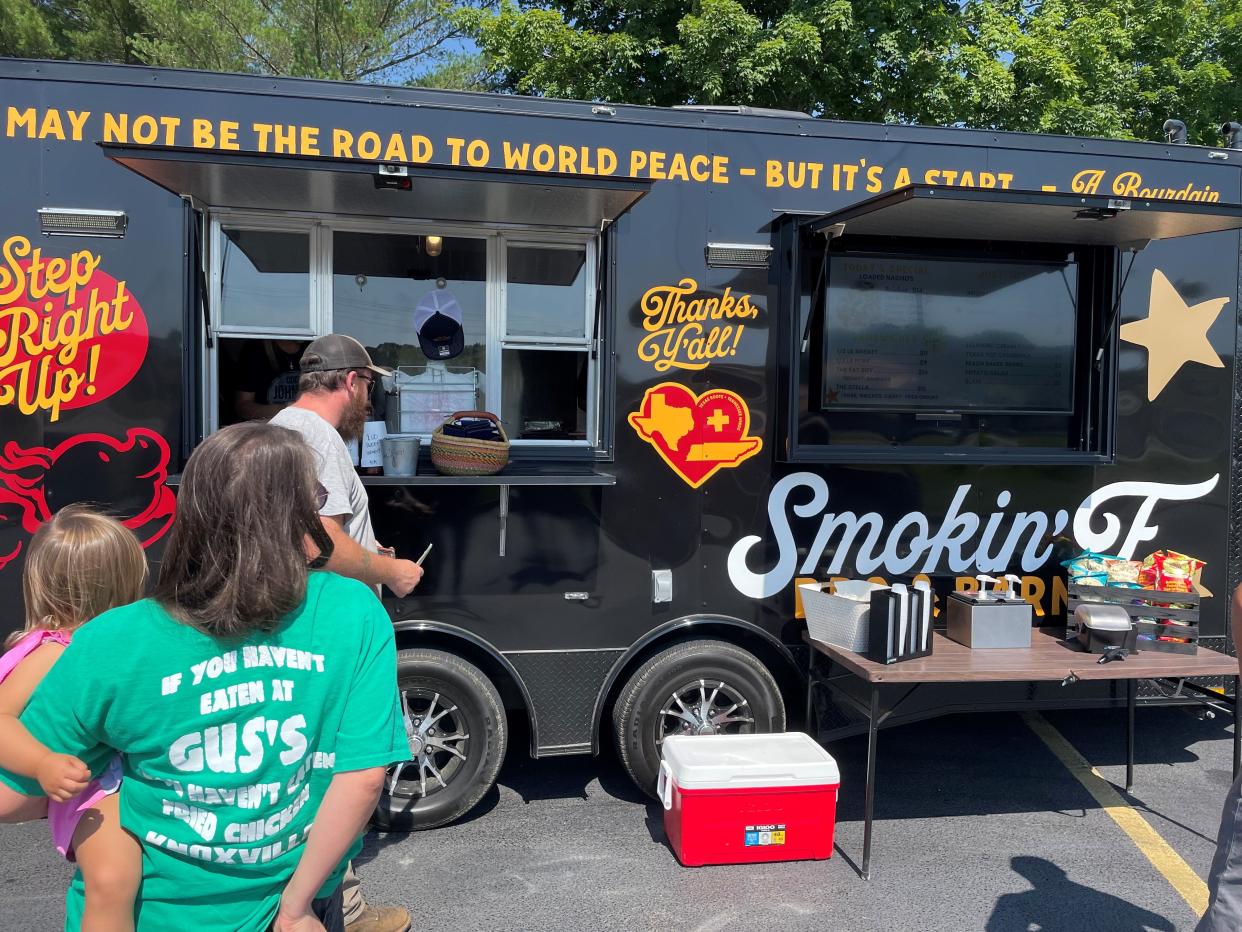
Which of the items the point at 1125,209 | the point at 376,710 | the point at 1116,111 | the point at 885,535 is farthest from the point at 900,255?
the point at 1116,111

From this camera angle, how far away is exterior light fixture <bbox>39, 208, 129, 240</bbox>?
375 cm

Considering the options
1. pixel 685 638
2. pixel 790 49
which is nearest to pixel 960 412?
pixel 685 638

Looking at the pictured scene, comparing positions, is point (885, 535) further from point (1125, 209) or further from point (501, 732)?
point (501, 732)

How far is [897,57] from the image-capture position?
10.9 metres

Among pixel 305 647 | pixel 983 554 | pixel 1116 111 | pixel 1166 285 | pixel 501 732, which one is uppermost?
pixel 1116 111

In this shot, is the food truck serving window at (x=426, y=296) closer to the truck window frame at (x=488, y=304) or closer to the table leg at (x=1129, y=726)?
the truck window frame at (x=488, y=304)

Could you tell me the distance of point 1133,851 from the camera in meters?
4.02

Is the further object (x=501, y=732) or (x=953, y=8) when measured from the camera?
(x=953, y=8)

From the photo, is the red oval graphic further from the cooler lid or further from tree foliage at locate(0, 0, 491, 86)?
tree foliage at locate(0, 0, 491, 86)

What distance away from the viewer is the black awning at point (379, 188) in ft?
11.4

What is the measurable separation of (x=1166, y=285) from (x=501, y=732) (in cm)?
384

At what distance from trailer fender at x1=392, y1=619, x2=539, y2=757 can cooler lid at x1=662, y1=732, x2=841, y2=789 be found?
63cm

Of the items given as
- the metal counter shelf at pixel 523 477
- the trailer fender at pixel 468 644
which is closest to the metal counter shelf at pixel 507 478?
the metal counter shelf at pixel 523 477

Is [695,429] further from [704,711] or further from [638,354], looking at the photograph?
[704,711]
